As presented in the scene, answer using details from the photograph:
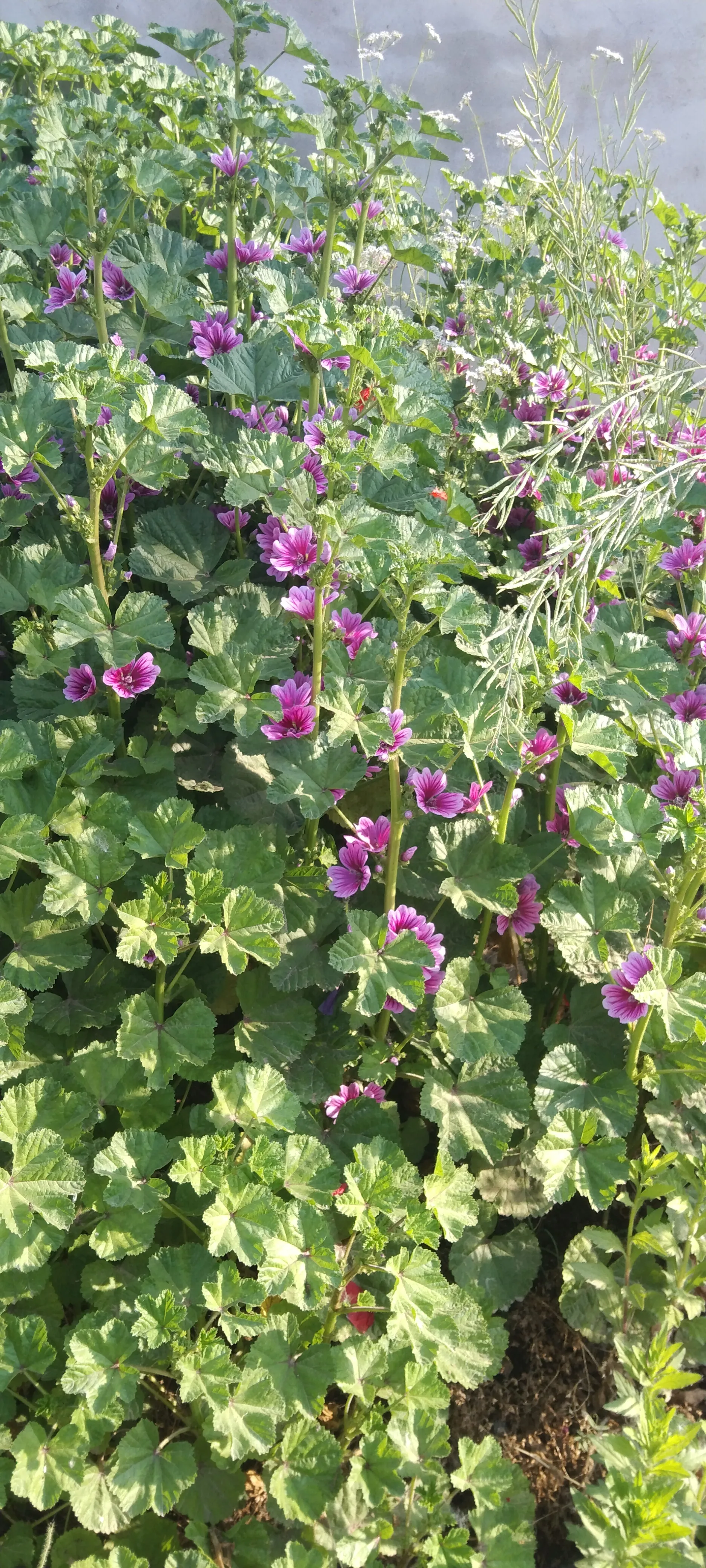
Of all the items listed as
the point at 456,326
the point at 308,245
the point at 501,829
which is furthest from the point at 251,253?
the point at 501,829

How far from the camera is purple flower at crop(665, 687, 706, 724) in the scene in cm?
201

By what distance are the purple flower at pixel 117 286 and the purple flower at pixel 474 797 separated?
1.50 metres

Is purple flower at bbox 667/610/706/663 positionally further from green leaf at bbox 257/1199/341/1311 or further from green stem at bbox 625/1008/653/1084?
green leaf at bbox 257/1199/341/1311

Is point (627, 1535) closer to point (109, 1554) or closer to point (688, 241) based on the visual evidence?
point (109, 1554)

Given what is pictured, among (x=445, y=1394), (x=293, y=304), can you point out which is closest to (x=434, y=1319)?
(x=445, y=1394)

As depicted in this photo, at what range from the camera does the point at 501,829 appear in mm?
1767

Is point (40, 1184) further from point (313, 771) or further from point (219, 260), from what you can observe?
point (219, 260)

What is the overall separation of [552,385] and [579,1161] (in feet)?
5.69

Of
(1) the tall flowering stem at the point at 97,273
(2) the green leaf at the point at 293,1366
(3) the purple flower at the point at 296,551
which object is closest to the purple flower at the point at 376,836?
(3) the purple flower at the point at 296,551

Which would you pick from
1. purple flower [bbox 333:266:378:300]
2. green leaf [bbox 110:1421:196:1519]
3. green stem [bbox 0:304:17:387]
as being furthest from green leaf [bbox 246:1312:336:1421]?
purple flower [bbox 333:266:378:300]

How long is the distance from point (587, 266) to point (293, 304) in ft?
2.13

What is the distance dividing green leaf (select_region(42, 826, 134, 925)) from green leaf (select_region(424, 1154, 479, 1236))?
2.10 feet

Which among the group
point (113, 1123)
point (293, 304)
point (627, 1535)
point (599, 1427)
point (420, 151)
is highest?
point (420, 151)

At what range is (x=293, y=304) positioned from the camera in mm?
2238
